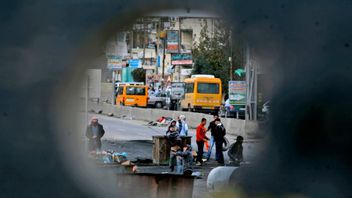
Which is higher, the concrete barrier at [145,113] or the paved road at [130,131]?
the concrete barrier at [145,113]

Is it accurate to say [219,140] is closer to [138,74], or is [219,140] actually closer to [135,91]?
[135,91]

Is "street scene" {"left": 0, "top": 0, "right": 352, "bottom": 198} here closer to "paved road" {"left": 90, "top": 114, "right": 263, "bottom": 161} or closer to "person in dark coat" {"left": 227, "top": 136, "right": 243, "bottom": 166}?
"person in dark coat" {"left": 227, "top": 136, "right": 243, "bottom": 166}

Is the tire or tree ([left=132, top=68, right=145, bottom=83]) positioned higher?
tree ([left=132, top=68, right=145, bottom=83])

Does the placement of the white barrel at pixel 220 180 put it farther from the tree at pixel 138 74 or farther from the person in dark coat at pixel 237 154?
the tree at pixel 138 74

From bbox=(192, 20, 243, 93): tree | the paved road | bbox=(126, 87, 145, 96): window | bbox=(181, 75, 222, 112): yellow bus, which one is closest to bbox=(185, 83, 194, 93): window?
bbox=(181, 75, 222, 112): yellow bus

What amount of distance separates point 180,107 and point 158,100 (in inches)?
202

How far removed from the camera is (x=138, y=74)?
190ft

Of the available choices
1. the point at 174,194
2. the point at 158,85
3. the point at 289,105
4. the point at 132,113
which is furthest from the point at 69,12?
the point at 158,85

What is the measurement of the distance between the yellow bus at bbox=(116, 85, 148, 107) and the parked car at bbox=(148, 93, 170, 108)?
2.14 metres

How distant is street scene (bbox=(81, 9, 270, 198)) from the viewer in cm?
661

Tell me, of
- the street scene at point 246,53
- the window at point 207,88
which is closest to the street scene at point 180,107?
the window at point 207,88

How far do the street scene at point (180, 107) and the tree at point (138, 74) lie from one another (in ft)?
0.26

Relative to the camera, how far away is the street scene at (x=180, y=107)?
6.61 m

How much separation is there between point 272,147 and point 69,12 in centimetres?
176
